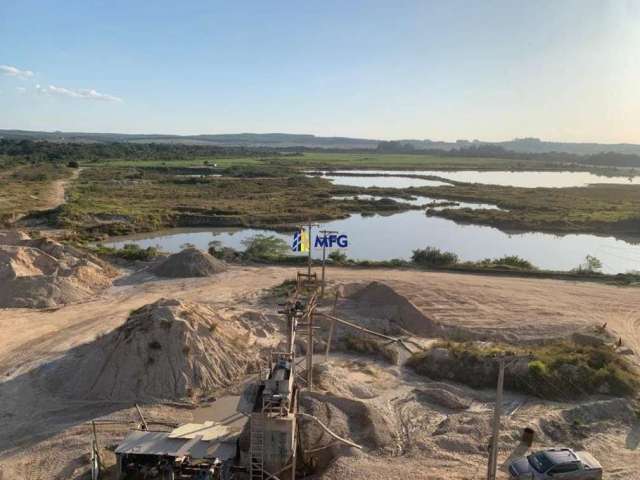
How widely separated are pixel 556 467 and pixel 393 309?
1350cm

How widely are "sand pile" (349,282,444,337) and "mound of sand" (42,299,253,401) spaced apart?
325 inches

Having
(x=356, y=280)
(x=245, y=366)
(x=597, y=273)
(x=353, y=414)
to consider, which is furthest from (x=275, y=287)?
(x=597, y=273)

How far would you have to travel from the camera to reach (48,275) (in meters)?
29.6

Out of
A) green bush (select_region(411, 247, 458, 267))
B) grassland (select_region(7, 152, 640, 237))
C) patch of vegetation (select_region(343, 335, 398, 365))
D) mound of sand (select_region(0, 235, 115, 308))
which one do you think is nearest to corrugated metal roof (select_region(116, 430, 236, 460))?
patch of vegetation (select_region(343, 335, 398, 365))

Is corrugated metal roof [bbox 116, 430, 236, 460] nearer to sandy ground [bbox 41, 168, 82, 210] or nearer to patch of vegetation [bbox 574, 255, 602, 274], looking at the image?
patch of vegetation [bbox 574, 255, 602, 274]

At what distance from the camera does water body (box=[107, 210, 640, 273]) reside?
143ft

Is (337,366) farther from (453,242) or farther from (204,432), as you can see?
(453,242)

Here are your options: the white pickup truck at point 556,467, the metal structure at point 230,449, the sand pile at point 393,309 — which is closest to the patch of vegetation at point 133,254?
the sand pile at point 393,309

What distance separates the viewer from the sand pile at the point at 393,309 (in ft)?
83.6

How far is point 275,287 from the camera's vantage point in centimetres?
3108

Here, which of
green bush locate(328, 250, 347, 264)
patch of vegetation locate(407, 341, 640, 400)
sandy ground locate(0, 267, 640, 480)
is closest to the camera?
sandy ground locate(0, 267, 640, 480)

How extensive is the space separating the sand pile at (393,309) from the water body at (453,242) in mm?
14503

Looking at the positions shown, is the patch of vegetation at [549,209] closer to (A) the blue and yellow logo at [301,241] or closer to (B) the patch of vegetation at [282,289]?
(B) the patch of vegetation at [282,289]

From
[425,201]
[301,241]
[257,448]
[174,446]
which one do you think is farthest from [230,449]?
[425,201]
